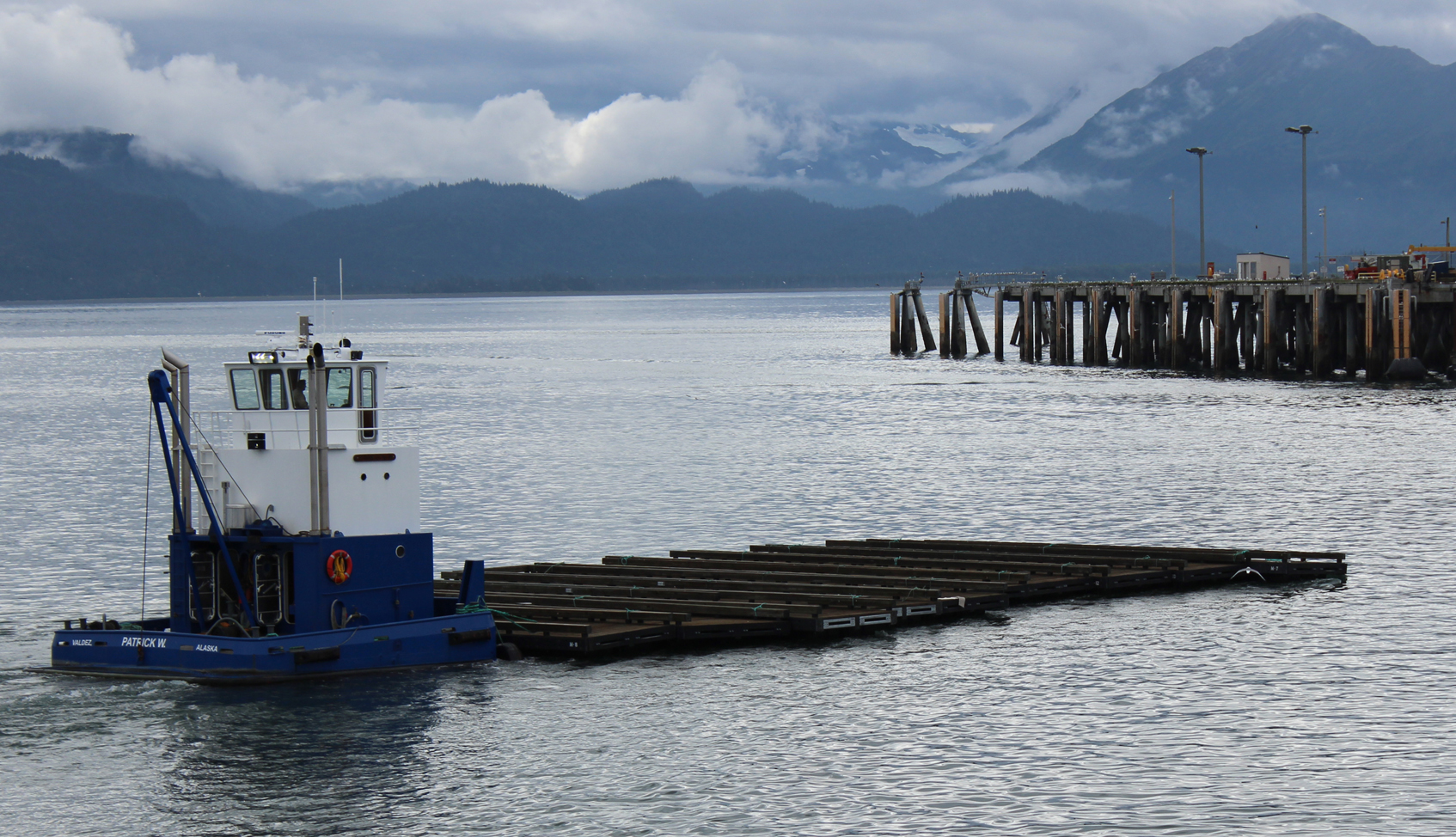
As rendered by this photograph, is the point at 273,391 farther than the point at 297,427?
Yes

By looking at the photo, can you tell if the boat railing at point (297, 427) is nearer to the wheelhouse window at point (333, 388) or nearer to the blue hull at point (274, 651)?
the wheelhouse window at point (333, 388)

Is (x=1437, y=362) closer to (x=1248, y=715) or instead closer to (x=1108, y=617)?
(x=1108, y=617)

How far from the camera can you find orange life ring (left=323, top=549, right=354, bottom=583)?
2689 centimetres

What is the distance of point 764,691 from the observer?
26625 mm

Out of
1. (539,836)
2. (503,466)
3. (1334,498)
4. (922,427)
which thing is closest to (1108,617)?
(539,836)

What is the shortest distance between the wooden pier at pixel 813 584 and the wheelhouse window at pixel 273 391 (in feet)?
18.9

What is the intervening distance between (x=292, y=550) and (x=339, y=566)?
2.75ft

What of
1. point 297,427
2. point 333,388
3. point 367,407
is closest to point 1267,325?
point 367,407

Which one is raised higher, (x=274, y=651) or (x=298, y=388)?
(x=298, y=388)

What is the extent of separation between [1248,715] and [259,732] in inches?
625

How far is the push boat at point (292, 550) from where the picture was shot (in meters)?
26.8

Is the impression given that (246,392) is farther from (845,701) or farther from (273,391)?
(845,701)

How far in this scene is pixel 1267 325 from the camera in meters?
92.4

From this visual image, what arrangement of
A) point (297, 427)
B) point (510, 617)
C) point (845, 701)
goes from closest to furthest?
point (845, 701), point (297, 427), point (510, 617)
